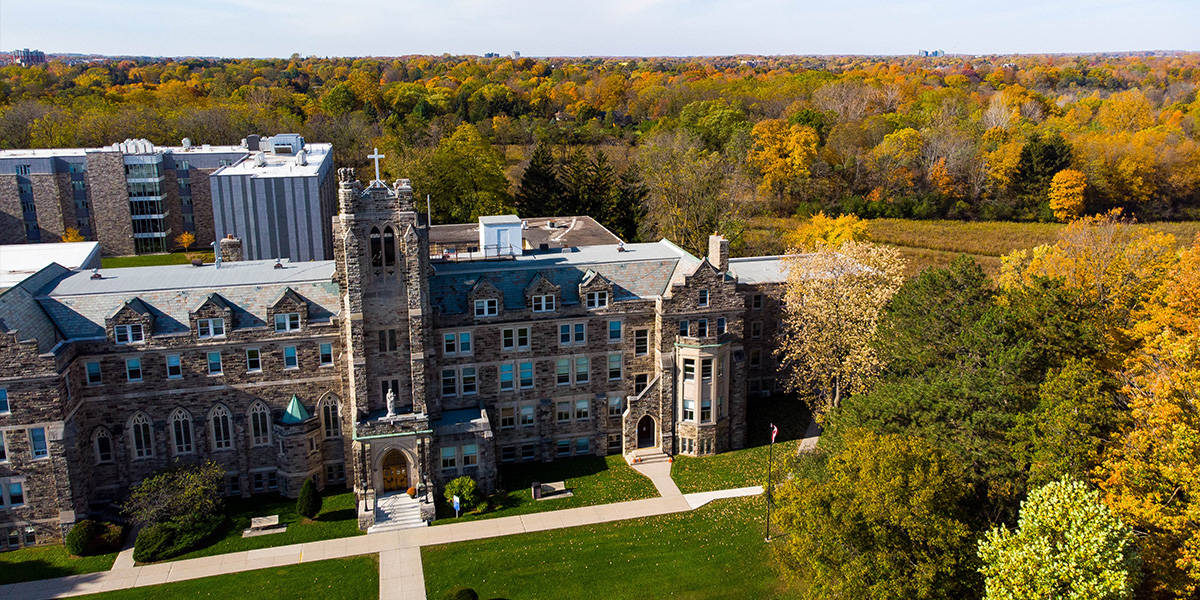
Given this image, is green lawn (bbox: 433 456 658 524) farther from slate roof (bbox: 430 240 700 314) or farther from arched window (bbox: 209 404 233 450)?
arched window (bbox: 209 404 233 450)

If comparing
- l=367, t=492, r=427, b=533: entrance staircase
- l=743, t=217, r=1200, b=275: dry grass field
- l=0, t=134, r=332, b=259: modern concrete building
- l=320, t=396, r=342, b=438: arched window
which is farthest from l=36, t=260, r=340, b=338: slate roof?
l=743, t=217, r=1200, b=275: dry grass field

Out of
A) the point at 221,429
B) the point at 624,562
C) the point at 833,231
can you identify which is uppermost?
the point at 833,231

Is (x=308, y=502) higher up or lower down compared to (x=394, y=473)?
lower down

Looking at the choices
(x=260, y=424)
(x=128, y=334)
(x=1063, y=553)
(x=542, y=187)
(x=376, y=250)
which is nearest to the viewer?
(x=1063, y=553)

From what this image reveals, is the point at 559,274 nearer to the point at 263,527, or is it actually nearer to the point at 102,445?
the point at 263,527

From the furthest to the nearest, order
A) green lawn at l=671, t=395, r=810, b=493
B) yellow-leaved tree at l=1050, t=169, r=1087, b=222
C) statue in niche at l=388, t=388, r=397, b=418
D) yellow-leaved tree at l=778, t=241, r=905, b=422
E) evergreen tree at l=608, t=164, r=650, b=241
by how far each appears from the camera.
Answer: yellow-leaved tree at l=1050, t=169, r=1087, b=222, evergreen tree at l=608, t=164, r=650, b=241, yellow-leaved tree at l=778, t=241, r=905, b=422, green lawn at l=671, t=395, r=810, b=493, statue in niche at l=388, t=388, r=397, b=418

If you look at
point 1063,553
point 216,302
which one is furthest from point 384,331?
point 1063,553

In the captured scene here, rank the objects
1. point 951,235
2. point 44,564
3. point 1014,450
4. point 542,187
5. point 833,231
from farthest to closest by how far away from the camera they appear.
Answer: point 951,235 < point 542,187 < point 833,231 < point 44,564 < point 1014,450
